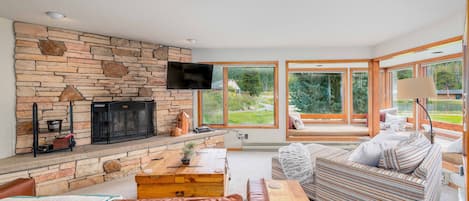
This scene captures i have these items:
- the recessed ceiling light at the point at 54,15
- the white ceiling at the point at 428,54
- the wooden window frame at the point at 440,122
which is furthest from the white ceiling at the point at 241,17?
the wooden window frame at the point at 440,122

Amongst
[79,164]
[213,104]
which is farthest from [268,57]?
[79,164]

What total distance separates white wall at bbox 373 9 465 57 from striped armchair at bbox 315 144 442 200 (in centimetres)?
157

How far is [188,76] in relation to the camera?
4.91 meters

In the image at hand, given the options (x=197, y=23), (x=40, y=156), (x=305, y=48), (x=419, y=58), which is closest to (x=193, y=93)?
(x=197, y=23)

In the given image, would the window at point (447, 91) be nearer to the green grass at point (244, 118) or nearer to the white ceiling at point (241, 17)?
the white ceiling at point (241, 17)

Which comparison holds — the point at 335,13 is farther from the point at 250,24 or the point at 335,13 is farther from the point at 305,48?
the point at 305,48

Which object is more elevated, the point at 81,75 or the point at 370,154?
the point at 81,75

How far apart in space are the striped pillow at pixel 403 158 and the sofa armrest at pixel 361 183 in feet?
0.27

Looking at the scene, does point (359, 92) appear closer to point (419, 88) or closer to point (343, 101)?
point (343, 101)

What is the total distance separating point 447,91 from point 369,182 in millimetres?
5183

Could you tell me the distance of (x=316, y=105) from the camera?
7051mm

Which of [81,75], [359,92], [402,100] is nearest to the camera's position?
[81,75]

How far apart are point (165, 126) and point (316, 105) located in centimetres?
419

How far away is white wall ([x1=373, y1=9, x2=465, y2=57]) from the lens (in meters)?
3.07
